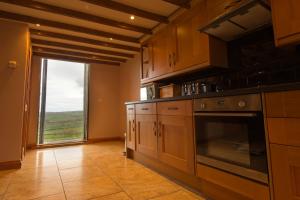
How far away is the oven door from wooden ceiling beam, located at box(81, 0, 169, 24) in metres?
1.83

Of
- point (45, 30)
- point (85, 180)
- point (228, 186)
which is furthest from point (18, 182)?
point (45, 30)

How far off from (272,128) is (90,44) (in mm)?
3551

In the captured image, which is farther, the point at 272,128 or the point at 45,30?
the point at 45,30

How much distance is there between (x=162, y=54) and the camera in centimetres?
268

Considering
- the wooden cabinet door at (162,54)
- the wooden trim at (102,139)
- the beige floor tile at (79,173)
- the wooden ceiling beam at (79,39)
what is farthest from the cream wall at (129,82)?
the beige floor tile at (79,173)

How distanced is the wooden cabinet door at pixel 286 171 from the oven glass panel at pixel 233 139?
7cm

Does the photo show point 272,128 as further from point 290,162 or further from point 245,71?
point 245,71

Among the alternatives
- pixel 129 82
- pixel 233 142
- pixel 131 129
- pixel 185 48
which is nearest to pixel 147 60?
pixel 185 48

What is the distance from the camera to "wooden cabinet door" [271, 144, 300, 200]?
964 millimetres

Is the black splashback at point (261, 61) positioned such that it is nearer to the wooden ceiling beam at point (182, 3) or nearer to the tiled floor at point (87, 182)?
the wooden ceiling beam at point (182, 3)

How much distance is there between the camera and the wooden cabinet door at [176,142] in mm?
1712

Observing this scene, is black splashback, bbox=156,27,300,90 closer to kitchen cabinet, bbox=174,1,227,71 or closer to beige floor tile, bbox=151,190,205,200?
Answer: kitchen cabinet, bbox=174,1,227,71

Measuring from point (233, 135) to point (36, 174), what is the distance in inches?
96.7

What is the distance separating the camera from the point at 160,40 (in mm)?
2756
